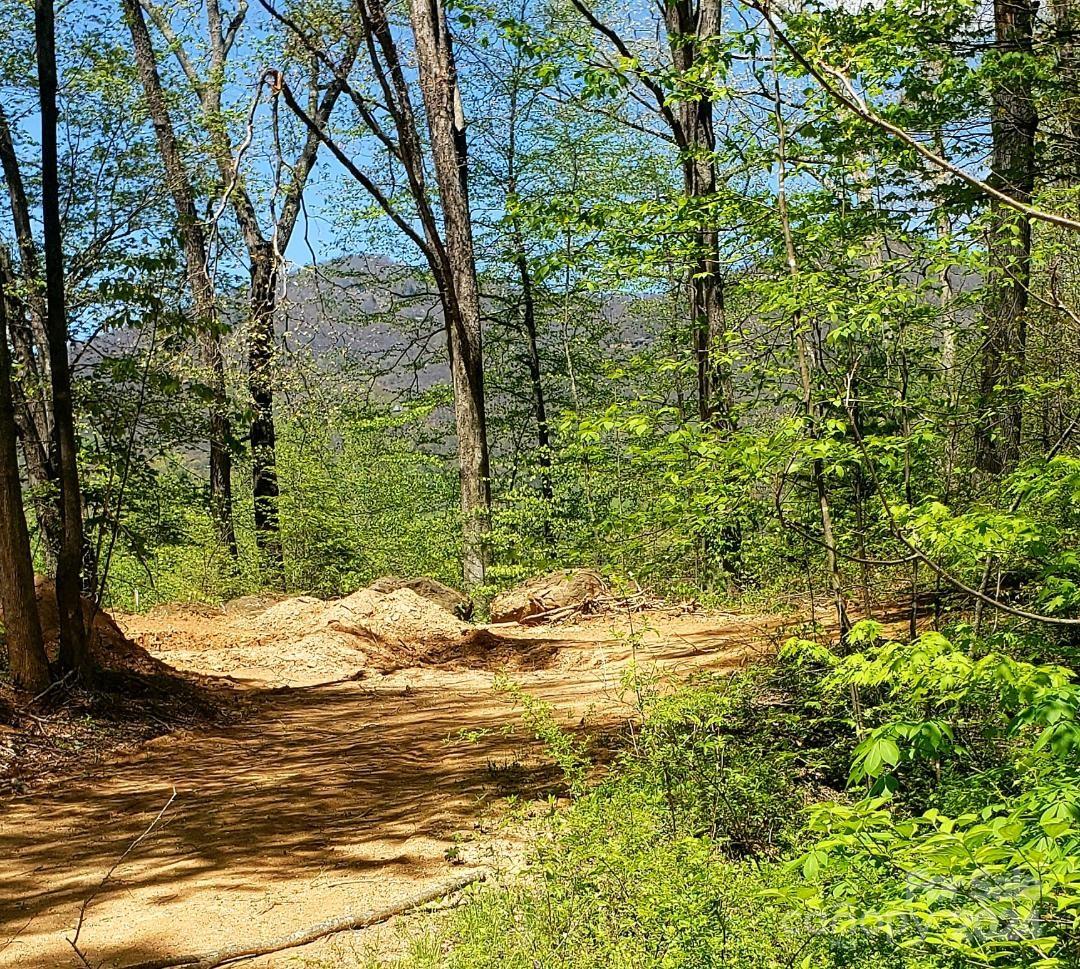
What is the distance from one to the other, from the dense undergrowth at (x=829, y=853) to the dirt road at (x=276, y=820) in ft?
2.32

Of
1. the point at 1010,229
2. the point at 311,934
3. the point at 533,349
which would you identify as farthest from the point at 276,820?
the point at 533,349

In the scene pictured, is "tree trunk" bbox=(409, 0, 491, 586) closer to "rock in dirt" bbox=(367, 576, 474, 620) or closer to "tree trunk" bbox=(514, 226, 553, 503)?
"rock in dirt" bbox=(367, 576, 474, 620)

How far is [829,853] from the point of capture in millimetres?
3221

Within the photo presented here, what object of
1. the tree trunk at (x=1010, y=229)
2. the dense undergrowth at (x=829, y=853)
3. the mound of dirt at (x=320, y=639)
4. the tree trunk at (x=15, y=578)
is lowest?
the mound of dirt at (x=320, y=639)

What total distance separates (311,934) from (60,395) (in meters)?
5.23

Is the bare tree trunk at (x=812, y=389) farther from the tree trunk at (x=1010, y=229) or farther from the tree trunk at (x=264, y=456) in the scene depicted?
the tree trunk at (x=264, y=456)

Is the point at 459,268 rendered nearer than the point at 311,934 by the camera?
No

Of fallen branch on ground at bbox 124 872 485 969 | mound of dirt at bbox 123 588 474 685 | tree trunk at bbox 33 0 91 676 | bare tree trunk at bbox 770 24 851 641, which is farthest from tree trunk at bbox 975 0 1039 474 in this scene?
tree trunk at bbox 33 0 91 676

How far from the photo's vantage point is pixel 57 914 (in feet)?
13.4

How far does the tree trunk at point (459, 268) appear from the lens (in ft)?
42.0

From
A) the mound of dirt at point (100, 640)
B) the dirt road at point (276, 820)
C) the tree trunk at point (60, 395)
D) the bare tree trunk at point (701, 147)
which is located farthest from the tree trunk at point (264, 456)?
the dirt road at point (276, 820)

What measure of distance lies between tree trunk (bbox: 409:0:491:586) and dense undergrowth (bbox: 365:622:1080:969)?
305 inches

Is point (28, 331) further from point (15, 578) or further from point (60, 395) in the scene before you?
point (15, 578)

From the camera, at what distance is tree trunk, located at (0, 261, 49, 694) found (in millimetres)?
7000
